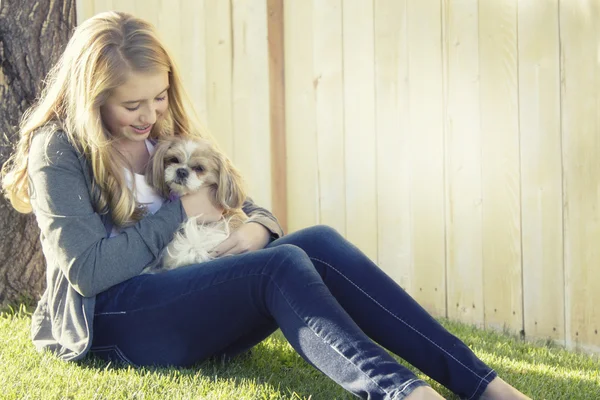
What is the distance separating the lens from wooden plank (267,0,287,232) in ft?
15.4

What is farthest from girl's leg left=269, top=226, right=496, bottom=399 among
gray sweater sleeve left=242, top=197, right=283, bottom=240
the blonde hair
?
the blonde hair

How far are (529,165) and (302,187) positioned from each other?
→ 4.39ft

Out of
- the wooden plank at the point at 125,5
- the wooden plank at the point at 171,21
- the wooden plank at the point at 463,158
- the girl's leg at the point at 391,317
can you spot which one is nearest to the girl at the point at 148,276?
the girl's leg at the point at 391,317

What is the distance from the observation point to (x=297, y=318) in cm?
244

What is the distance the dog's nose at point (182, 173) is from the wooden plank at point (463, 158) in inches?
65.5

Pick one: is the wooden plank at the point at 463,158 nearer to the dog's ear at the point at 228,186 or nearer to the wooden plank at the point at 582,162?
the wooden plank at the point at 582,162

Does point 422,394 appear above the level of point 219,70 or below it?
below

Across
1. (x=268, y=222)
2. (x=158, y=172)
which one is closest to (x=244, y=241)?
(x=268, y=222)

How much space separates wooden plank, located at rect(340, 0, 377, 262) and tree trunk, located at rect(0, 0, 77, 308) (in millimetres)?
1605

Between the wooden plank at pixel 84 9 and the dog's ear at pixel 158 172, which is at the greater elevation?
the wooden plank at pixel 84 9

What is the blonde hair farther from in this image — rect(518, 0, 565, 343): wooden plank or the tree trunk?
rect(518, 0, 565, 343): wooden plank

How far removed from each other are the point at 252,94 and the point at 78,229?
2.22 m

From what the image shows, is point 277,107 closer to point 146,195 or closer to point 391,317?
point 146,195

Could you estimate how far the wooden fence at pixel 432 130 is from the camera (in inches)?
154
